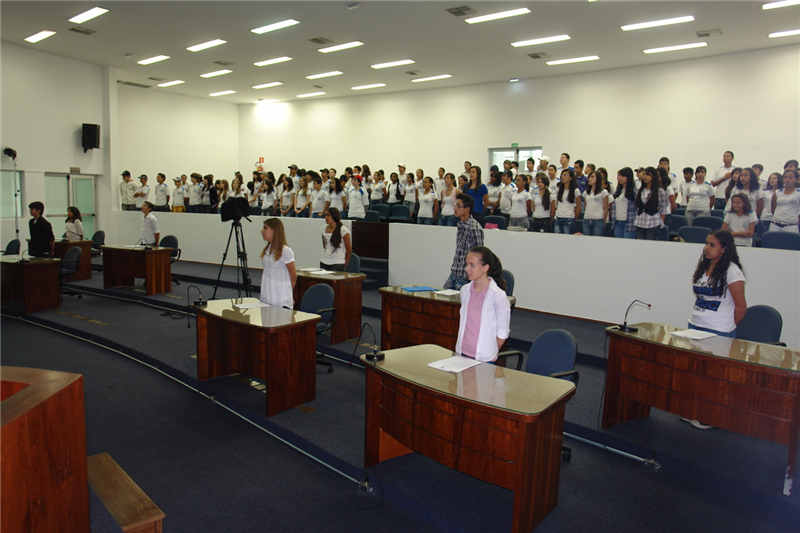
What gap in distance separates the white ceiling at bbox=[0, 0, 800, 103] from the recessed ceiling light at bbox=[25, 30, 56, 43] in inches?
7.0

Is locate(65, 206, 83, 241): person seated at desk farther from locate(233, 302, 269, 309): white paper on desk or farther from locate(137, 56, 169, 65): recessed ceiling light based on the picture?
locate(233, 302, 269, 309): white paper on desk

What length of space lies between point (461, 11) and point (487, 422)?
7827 mm

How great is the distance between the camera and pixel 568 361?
3.38m

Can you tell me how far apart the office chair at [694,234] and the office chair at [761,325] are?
2.92 meters

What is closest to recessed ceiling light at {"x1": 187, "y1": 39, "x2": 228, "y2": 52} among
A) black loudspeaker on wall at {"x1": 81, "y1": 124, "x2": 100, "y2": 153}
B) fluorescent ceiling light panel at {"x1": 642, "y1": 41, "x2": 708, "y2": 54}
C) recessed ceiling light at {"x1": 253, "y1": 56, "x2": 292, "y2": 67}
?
recessed ceiling light at {"x1": 253, "y1": 56, "x2": 292, "y2": 67}

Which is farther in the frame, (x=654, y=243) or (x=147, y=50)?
(x=147, y=50)

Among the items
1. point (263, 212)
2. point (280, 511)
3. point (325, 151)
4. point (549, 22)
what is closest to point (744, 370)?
point (280, 511)

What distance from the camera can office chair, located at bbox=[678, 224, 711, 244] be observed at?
22.0 ft

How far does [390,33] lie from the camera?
9.84 meters

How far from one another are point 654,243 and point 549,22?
15.7ft

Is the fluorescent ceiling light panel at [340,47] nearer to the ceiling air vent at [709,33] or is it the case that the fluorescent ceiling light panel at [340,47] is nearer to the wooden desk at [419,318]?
the ceiling air vent at [709,33]

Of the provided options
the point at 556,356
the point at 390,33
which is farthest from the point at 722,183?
the point at 556,356

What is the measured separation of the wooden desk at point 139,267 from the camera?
8602 mm

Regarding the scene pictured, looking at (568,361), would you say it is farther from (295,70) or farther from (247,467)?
(295,70)
